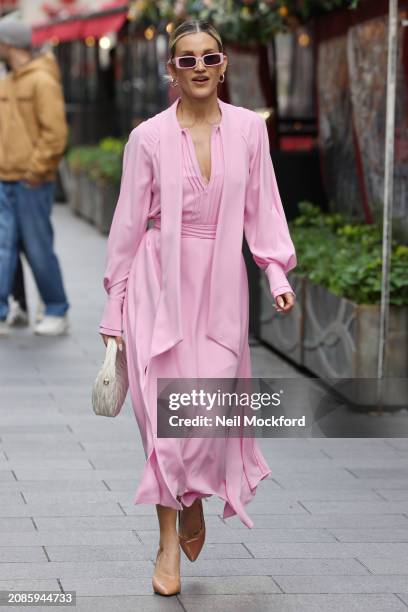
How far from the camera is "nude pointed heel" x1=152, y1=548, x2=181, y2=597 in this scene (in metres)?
4.83

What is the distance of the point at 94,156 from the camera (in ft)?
66.5

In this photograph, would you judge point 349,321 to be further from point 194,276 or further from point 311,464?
point 194,276

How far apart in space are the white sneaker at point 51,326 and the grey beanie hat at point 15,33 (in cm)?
184

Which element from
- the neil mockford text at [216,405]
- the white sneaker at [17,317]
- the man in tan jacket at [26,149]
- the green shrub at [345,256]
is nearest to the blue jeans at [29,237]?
the man in tan jacket at [26,149]

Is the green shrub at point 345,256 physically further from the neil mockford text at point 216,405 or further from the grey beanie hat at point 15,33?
the neil mockford text at point 216,405

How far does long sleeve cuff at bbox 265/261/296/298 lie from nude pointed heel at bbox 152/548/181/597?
3.07 feet

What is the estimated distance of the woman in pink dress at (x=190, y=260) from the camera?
4.82 metres

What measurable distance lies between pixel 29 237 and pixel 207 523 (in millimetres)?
5035

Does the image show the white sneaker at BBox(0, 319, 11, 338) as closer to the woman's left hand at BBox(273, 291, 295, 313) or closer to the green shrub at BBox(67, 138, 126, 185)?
the woman's left hand at BBox(273, 291, 295, 313)

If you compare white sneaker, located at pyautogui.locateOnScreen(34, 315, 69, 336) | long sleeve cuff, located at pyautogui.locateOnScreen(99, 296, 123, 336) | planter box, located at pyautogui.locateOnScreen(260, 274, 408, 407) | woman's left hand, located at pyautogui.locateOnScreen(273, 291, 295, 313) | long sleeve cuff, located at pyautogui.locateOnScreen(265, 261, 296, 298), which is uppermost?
long sleeve cuff, located at pyautogui.locateOnScreen(265, 261, 296, 298)

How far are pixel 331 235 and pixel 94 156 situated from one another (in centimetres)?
1043

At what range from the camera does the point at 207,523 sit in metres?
5.77

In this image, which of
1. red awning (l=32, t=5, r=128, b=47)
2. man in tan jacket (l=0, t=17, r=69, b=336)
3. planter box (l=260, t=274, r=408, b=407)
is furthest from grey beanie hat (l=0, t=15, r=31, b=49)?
red awning (l=32, t=5, r=128, b=47)

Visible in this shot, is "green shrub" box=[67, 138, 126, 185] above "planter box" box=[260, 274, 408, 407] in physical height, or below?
below
